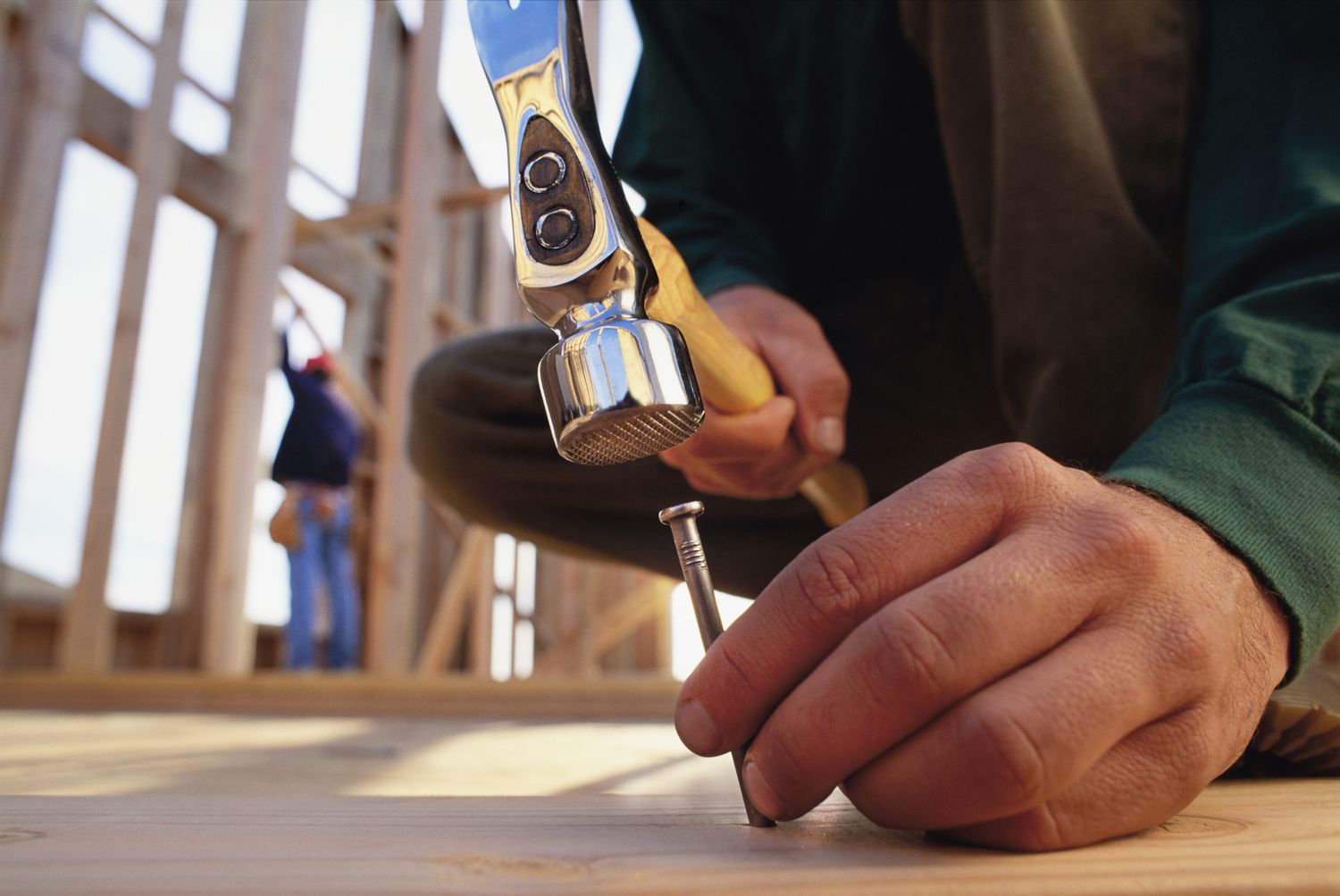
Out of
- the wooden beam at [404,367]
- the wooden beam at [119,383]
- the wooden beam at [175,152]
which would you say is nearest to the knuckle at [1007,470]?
the wooden beam at [119,383]

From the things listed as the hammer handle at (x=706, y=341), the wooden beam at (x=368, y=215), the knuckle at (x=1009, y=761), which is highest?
the wooden beam at (x=368, y=215)

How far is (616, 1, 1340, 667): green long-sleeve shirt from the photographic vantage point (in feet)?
1.43

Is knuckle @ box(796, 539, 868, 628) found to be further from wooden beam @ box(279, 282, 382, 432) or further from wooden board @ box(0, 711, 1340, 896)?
wooden beam @ box(279, 282, 382, 432)

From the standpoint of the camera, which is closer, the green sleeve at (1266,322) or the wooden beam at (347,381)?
the green sleeve at (1266,322)

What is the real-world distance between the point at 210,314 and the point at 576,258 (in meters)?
4.12

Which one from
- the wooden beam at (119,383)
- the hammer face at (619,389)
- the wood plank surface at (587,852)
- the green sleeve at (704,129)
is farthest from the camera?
the wooden beam at (119,383)

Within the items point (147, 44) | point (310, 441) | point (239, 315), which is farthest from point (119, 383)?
point (147, 44)

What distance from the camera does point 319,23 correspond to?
2945 mm

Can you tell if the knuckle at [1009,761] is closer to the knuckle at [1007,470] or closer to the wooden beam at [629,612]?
the knuckle at [1007,470]

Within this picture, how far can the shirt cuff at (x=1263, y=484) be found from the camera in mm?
395

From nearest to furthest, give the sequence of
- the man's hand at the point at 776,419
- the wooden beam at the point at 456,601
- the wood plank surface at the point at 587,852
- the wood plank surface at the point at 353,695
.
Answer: the wood plank surface at the point at 587,852, the man's hand at the point at 776,419, the wood plank surface at the point at 353,695, the wooden beam at the point at 456,601

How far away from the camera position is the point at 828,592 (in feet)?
1.14

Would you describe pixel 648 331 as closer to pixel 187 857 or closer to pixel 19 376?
pixel 187 857

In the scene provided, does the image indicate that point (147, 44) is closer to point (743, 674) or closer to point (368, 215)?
point (368, 215)
